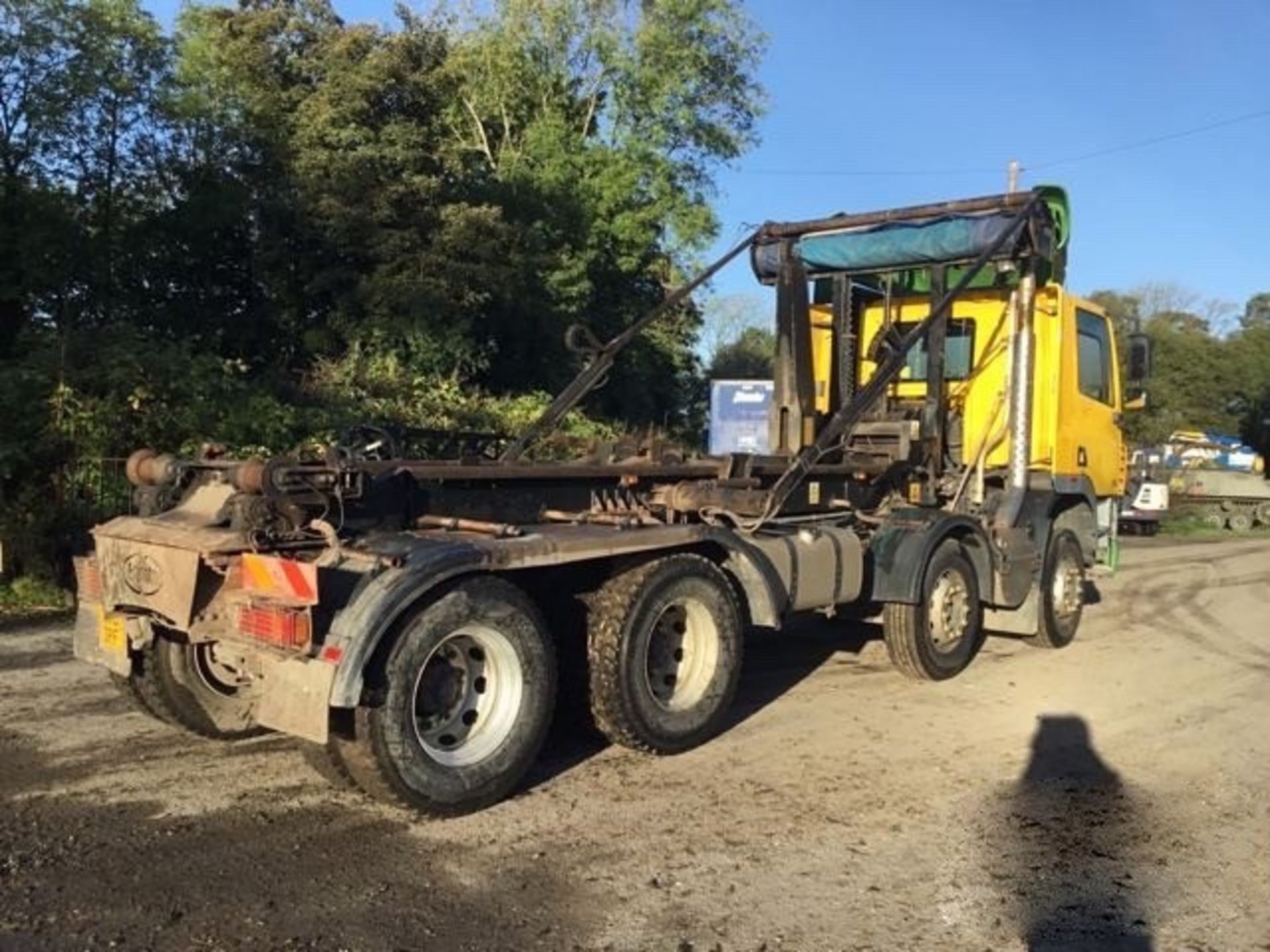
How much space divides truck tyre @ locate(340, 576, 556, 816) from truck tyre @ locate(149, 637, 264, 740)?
1.28 meters

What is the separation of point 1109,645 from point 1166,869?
5.73 m

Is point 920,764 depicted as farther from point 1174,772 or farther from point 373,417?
point 373,417

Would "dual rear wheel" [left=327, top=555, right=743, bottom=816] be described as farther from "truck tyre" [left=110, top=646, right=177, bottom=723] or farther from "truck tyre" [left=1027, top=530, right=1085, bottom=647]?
"truck tyre" [left=1027, top=530, right=1085, bottom=647]

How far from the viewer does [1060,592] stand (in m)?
10.1

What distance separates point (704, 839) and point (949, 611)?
405 centimetres

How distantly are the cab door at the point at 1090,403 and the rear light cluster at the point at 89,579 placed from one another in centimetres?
719

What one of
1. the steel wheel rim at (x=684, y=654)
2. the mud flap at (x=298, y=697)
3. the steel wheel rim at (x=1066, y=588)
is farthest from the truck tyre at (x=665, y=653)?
the steel wheel rim at (x=1066, y=588)

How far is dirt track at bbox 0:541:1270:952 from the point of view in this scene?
13.9ft

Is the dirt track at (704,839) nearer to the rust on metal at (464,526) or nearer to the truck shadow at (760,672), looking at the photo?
the truck shadow at (760,672)

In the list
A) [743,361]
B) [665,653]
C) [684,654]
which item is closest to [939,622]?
[684,654]

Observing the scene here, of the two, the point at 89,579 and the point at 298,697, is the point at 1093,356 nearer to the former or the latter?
the point at 298,697

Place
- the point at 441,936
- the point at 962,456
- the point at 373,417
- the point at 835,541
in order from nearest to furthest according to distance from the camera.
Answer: the point at 441,936
the point at 835,541
the point at 962,456
the point at 373,417

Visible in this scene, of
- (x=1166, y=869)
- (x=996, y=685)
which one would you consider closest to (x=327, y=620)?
(x=1166, y=869)

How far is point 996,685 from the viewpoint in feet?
27.6
